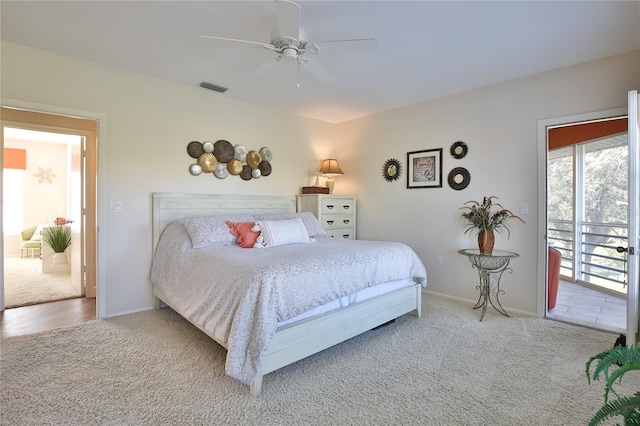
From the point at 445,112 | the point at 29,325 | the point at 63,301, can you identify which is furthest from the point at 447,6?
the point at 63,301

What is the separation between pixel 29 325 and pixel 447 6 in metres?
4.48

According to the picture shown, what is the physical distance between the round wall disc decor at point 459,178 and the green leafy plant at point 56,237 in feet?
19.8

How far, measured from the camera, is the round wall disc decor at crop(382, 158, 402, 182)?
→ 450 centimetres

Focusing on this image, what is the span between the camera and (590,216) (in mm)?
4559

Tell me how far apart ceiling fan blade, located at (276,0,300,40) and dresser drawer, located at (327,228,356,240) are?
2861 mm

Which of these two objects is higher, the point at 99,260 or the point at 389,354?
the point at 99,260

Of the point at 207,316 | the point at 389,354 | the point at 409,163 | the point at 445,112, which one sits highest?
the point at 445,112

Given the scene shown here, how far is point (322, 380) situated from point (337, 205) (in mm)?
2899

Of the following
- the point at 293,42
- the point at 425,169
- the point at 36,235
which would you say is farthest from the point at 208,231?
the point at 36,235

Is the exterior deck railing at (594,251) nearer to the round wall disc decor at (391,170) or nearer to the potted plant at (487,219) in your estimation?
the potted plant at (487,219)

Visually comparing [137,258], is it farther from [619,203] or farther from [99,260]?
[619,203]

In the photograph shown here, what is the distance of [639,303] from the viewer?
8.29 feet

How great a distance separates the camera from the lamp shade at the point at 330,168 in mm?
4910

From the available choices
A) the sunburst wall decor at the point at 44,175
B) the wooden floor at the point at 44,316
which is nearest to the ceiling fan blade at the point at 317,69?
the wooden floor at the point at 44,316
